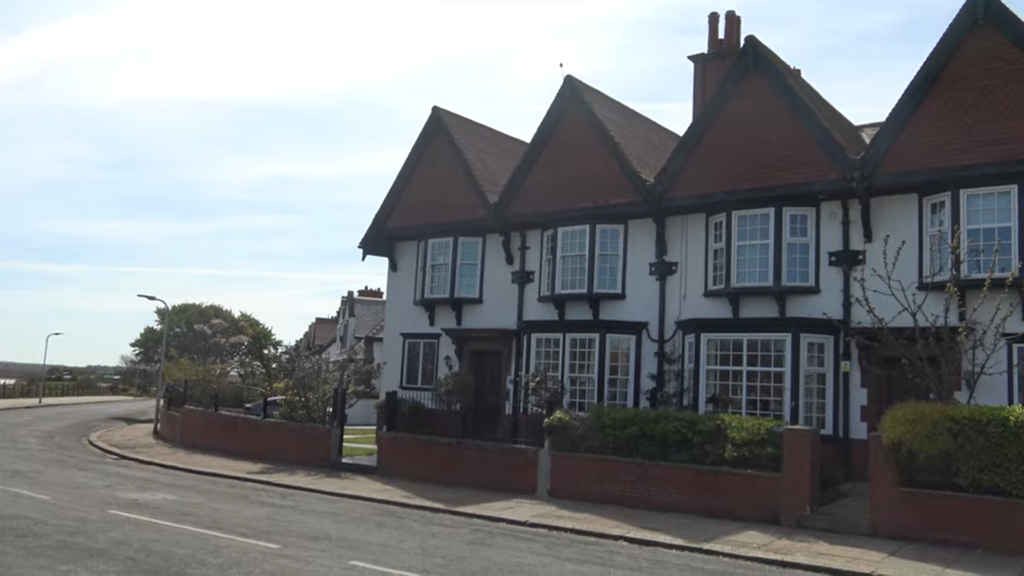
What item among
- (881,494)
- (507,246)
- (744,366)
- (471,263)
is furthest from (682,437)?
(471,263)

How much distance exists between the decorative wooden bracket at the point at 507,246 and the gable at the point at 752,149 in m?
4.92

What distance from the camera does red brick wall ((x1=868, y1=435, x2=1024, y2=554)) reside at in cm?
1288

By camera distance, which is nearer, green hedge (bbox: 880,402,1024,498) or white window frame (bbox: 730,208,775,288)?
green hedge (bbox: 880,402,1024,498)

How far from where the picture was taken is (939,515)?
13477 millimetres

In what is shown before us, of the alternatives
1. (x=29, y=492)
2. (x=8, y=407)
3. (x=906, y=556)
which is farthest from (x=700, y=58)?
(x=8, y=407)

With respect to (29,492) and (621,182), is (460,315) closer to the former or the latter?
(621,182)

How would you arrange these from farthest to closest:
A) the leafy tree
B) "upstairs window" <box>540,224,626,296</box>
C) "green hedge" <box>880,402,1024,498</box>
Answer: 1. the leafy tree
2. "upstairs window" <box>540,224,626,296</box>
3. "green hedge" <box>880,402,1024,498</box>

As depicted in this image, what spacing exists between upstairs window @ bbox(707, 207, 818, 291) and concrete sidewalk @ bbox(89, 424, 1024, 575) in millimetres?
6319

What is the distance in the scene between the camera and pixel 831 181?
742 inches

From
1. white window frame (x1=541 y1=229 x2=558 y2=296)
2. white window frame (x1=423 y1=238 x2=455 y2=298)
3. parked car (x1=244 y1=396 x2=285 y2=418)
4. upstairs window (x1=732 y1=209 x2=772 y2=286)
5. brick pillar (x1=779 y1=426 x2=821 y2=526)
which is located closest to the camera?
brick pillar (x1=779 y1=426 x2=821 y2=526)

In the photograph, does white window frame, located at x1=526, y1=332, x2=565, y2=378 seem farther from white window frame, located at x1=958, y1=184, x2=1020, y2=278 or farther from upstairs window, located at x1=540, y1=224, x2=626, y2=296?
white window frame, located at x1=958, y1=184, x2=1020, y2=278

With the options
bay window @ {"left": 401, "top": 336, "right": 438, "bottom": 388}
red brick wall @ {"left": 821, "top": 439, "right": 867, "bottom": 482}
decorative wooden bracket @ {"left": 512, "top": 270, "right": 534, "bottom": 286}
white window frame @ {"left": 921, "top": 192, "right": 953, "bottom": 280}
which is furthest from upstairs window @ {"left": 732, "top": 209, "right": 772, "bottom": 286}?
bay window @ {"left": 401, "top": 336, "right": 438, "bottom": 388}

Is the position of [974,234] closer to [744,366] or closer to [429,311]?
[744,366]

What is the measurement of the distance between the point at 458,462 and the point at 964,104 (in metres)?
12.8
